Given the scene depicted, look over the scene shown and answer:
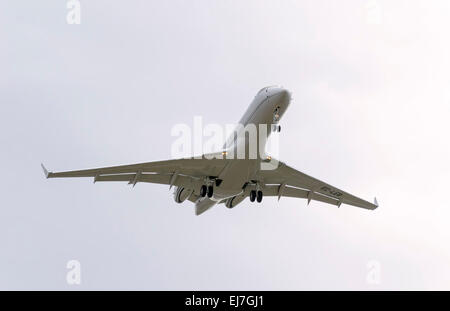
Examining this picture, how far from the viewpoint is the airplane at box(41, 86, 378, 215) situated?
43.1m

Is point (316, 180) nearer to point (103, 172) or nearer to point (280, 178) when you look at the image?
point (280, 178)

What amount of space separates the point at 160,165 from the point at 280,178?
335 inches

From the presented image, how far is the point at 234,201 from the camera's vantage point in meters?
51.1

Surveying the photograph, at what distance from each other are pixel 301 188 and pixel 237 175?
8.52m

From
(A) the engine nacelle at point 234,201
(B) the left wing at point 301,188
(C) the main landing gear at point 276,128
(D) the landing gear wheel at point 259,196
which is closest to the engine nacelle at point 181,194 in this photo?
(A) the engine nacelle at point 234,201

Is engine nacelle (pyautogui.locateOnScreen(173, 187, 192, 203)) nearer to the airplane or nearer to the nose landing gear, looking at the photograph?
the airplane

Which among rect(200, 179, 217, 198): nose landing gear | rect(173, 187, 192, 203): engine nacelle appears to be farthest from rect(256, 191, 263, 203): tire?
rect(173, 187, 192, 203): engine nacelle

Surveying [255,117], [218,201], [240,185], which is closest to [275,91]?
[255,117]

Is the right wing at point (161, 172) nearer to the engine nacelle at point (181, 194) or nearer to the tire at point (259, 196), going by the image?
the engine nacelle at point (181, 194)

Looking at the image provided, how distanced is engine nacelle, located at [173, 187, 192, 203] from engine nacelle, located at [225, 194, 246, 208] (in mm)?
3145

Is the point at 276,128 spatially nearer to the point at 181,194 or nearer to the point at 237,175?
the point at 237,175

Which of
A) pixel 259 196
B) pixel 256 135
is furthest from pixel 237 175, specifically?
pixel 259 196

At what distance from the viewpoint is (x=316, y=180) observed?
50.1m

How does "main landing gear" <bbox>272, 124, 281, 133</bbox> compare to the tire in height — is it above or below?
above
